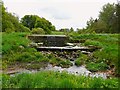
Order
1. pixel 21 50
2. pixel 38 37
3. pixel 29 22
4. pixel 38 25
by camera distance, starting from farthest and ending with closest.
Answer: pixel 29 22, pixel 38 25, pixel 38 37, pixel 21 50

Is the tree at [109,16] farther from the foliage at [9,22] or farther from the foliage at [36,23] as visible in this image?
the foliage at [9,22]

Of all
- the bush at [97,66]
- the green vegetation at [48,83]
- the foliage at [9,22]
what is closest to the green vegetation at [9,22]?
the foliage at [9,22]

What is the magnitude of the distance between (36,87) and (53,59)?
5338mm

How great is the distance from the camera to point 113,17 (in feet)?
128

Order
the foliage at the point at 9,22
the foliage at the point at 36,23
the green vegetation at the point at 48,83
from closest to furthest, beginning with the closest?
the green vegetation at the point at 48,83 → the foliage at the point at 9,22 → the foliage at the point at 36,23

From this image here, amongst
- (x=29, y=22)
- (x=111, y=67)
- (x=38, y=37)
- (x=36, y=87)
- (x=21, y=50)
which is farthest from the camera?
(x=29, y=22)

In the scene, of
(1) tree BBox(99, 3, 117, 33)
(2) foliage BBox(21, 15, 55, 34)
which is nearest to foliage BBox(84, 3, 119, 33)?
(1) tree BBox(99, 3, 117, 33)

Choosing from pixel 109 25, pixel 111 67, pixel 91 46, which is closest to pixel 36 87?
pixel 111 67

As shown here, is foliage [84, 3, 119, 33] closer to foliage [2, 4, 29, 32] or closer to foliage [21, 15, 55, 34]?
foliage [21, 15, 55, 34]

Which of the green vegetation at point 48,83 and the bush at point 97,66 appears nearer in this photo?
the green vegetation at point 48,83

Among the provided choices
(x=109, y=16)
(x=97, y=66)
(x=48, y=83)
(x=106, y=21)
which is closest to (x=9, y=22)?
(x=106, y=21)

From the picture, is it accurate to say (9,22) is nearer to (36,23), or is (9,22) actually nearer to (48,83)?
(36,23)

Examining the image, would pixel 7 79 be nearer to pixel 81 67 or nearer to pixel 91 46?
pixel 81 67

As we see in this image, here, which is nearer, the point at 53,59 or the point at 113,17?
the point at 53,59
